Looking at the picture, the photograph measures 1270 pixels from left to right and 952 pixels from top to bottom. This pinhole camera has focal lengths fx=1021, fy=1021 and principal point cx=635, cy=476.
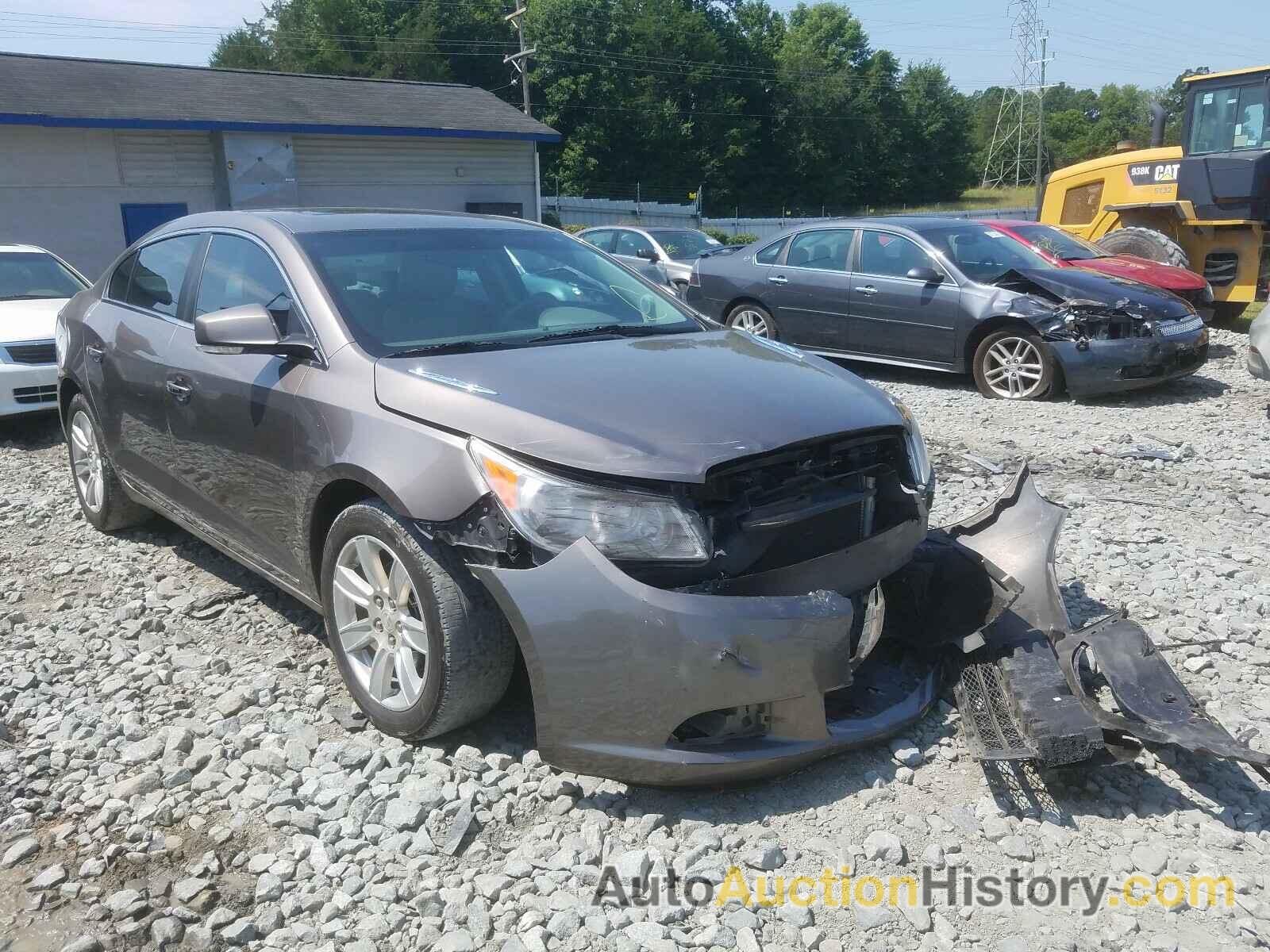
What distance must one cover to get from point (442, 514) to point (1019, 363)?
7104mm

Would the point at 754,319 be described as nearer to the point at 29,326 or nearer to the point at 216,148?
the point at 29,326

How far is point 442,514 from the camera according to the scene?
9.74 ft

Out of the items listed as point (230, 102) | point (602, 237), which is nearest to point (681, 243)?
point (602, 237)

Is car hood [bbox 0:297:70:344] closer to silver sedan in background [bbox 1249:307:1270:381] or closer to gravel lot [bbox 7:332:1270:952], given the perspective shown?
gravel lot [bbox 7:332:1270:952]

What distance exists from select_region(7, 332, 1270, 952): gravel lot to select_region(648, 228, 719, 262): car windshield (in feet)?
37.9

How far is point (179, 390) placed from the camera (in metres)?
4.19

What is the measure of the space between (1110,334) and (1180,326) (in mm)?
695

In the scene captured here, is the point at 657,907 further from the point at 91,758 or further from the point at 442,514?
the point at 91,758

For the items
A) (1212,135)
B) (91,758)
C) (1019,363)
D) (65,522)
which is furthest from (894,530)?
(1212,135)

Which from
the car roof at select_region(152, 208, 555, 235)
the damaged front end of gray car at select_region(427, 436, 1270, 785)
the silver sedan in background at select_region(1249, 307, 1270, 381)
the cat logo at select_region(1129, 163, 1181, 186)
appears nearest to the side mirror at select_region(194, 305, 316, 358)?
the car roof at select_region(152, 208, 555, 235)

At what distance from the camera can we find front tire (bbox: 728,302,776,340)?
34.6 ft

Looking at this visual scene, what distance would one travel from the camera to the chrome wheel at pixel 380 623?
3.20 meters

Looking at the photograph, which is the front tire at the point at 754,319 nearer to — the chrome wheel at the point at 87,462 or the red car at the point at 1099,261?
the red car at the point at 1099,261

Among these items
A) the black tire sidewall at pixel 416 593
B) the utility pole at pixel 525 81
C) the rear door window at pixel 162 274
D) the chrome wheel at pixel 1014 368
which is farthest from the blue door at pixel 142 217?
the black tire sidewall at pixel 416 593
